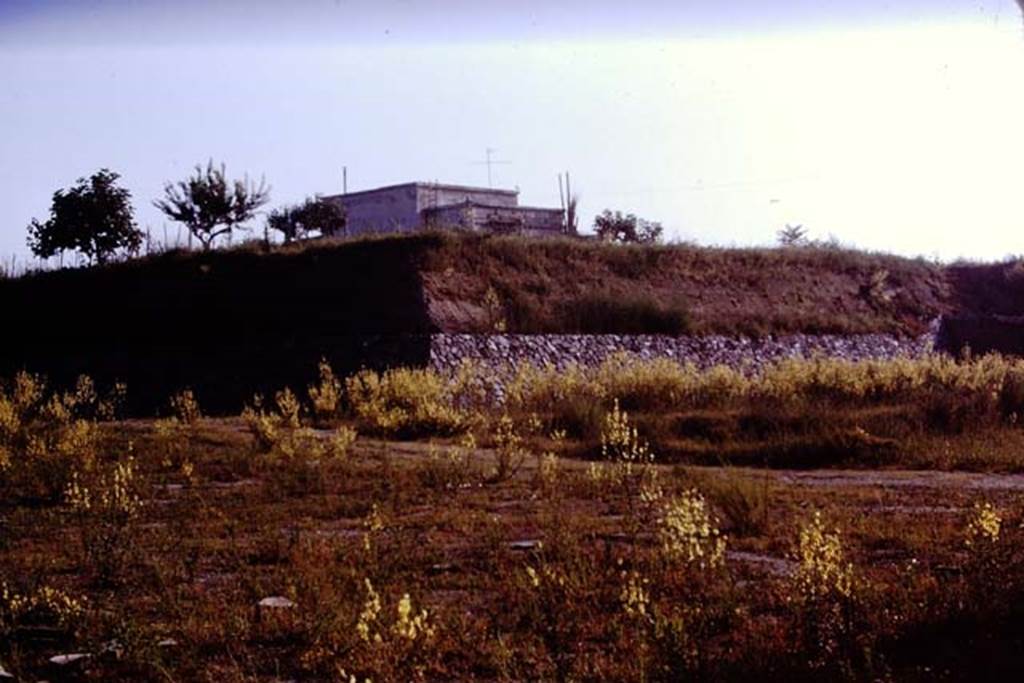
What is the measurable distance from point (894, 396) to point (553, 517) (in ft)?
53.0

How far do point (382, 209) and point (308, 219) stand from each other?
597 centimetres

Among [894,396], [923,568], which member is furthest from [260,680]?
[894,396]

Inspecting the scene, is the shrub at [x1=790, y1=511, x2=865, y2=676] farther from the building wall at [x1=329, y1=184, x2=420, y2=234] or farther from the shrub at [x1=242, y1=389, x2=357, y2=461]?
the building wall at [x1=329, y1=184, x2=420, y2=234]

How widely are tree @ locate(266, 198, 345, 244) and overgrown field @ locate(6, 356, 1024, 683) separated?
28987mm

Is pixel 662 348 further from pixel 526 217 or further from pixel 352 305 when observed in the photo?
pixel 526 217

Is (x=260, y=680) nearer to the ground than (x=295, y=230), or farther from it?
nearer to the ground

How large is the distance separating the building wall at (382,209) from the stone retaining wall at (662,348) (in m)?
18.8

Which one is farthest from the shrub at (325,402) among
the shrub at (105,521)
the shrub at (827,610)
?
the shrub at (827,610)

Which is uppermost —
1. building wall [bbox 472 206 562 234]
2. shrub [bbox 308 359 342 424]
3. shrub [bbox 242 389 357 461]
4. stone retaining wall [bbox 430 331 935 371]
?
building wall [bbox 472 206 562 234]

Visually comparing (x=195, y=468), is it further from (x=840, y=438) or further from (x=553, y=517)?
(x=840, y=438)

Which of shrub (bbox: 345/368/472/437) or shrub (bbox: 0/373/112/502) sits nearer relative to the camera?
shrub (bbox: 0/373/112/502)

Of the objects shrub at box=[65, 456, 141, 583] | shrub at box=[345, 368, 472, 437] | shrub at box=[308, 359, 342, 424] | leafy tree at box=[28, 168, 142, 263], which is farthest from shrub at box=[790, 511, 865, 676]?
leafy tree at box=[28, 168, 142, 263]

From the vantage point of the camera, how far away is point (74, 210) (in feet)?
144

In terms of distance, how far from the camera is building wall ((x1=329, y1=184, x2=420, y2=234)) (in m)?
53.3
